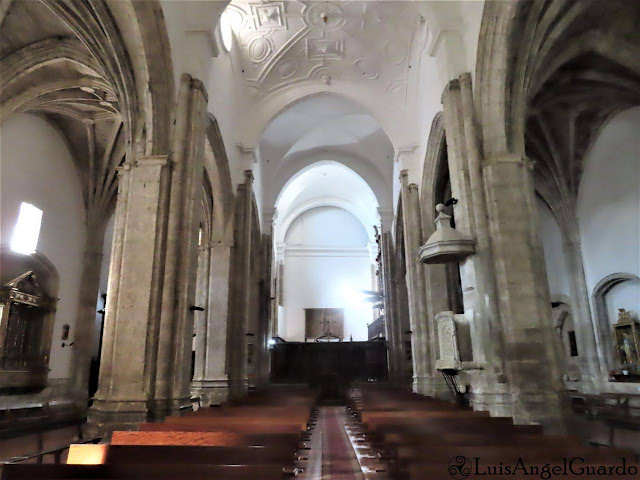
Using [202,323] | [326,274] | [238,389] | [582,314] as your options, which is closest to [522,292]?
[238,389]

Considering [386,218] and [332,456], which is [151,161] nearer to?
[332,456]

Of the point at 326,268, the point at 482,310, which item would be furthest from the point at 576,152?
the point at 326,268

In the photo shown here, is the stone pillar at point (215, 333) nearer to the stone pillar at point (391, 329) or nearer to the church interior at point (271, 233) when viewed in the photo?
the church interior at point (271, 233)

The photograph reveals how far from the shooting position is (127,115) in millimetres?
7574

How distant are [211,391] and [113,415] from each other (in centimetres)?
471

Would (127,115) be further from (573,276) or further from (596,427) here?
(573,276)

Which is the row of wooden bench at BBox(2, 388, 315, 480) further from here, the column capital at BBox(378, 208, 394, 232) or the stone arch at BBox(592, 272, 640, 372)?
the column capital at BBox(378, 208, 394, 232)

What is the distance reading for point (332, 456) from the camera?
19.3ft

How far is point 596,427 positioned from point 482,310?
12.2ft

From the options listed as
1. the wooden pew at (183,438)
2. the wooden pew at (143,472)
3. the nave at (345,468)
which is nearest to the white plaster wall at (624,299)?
the nave at (345,468)

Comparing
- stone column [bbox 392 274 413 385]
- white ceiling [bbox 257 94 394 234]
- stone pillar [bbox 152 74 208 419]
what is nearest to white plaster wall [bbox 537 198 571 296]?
stone column [bbox 392 274 413 385]

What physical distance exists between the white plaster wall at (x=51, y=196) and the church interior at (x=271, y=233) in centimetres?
8

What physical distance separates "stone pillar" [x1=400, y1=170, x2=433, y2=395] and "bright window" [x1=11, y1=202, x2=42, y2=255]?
9798 millimetres

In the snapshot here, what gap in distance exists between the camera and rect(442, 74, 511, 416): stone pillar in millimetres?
6715
